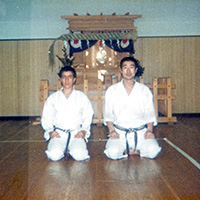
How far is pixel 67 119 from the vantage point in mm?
2973

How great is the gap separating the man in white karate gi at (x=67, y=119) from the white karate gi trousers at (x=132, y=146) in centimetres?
27

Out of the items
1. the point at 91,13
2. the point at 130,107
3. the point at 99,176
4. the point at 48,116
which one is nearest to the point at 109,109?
the point at 130,107

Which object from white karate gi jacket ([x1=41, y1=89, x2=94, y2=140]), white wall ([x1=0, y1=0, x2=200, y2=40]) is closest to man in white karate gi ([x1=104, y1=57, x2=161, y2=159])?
white karate gi jacket ([x1=41, y1=89, x2=94, y2=140])

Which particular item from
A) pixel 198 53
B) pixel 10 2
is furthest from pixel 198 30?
pixel 10 2

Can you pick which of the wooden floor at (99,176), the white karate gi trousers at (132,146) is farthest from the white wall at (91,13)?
the white karate gi trousers at (132,146)

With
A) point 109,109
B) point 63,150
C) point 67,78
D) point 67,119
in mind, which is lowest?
point 63,150

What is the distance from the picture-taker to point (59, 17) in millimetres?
7180

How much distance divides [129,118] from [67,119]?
2.23 feet

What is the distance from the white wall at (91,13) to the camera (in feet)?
23.2

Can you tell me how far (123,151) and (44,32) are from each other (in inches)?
206

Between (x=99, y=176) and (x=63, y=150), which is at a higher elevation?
(x=63, y=150)

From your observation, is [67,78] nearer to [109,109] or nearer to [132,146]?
[109,109]

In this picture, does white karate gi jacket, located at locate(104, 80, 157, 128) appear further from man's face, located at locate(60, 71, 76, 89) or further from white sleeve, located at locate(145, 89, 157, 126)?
man's face, located at locate(60, 71, 76, 89)

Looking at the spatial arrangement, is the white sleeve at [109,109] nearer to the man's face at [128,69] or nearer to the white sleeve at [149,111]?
the man's face at [128,69]
